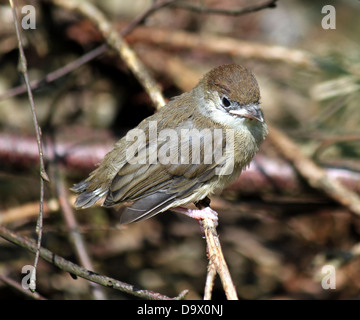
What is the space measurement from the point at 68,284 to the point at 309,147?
9.65 ft

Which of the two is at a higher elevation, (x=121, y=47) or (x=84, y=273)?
(x=121, y=47)

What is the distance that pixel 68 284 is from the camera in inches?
204

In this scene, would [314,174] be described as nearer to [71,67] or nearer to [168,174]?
[168,174]

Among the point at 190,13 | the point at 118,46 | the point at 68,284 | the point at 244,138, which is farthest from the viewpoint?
the point at 190,13

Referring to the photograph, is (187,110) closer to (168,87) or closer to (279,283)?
(168,87)

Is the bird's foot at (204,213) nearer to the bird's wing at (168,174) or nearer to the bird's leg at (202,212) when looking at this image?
the bird's leg at (202,212)

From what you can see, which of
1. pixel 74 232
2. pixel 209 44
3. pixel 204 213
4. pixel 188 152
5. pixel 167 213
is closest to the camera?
pixel 204 213

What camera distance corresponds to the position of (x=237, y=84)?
370cm

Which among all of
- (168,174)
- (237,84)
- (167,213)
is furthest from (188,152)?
(167,213)

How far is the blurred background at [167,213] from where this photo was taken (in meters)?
5.00

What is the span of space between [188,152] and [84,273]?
1304 millimetres

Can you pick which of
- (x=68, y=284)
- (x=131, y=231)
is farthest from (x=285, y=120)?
(x=68, y=284)

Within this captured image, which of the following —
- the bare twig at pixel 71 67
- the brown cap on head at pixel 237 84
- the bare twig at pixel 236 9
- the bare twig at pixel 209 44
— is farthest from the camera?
the bare twig at pixel 209 44

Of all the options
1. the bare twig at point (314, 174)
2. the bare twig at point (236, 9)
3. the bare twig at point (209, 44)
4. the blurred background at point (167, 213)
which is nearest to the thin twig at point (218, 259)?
the bare twig at point (314, 174)
